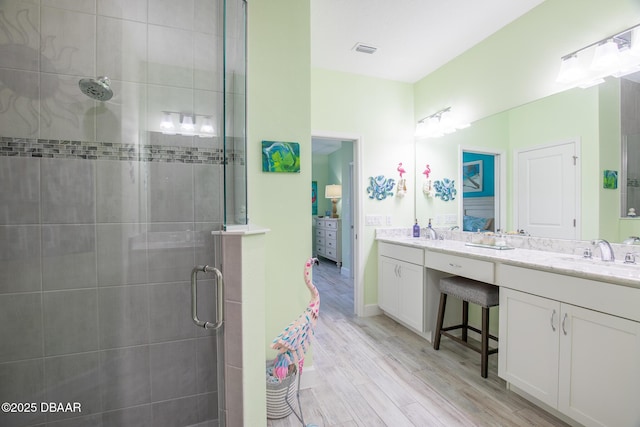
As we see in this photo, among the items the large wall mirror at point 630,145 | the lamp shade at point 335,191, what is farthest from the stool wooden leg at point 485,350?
the lamp shade at point 335,191

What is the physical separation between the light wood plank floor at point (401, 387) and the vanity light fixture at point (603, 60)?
6.95ft

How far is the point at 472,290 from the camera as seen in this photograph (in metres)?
2.10

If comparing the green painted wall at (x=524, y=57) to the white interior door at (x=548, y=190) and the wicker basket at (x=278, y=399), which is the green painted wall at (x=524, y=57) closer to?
the white interior door at (x=548, y=190)

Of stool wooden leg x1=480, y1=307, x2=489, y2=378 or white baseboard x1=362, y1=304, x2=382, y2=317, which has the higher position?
stool wooden leg x1=480, y1=307, x2=489, y2=378

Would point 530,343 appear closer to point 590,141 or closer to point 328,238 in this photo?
point 590,141

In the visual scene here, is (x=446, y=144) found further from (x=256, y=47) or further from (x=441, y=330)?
(x=256, y=47)

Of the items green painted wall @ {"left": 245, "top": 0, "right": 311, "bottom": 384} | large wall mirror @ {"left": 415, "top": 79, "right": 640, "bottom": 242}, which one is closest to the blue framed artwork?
large wall mirror @ {"left": 415, "top": 79, "right": 640, "bottom": 242}

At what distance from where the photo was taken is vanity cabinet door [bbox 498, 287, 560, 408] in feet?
5.09

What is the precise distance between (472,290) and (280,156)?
172 centimetres

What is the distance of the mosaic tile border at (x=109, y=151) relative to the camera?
1286mm

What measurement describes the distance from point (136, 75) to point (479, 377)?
9.38 feet

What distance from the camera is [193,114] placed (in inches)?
59.6

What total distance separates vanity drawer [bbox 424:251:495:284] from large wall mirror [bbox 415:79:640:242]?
1.98ft

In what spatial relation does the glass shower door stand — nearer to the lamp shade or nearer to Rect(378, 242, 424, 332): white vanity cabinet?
Rect(378, 242, 424, 332): white vanity cabinet
